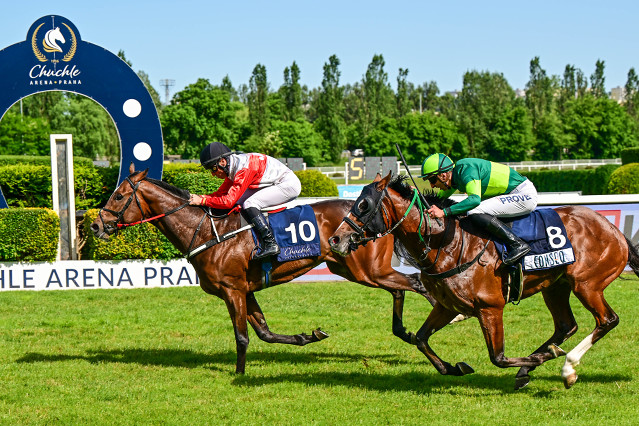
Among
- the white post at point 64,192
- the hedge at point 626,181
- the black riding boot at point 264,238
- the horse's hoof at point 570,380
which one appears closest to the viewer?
the horse's hoof at point 570,380

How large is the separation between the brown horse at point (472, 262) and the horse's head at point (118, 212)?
7.82ft

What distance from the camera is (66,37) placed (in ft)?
41.3

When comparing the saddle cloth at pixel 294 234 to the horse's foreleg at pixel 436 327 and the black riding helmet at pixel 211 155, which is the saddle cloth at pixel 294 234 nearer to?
the black riding helmet at pixel 211 155

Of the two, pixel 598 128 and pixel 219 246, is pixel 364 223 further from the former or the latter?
pixel 598 128

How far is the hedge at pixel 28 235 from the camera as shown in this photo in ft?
37.1

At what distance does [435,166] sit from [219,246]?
2.22m

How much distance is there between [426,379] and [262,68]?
2484 inches

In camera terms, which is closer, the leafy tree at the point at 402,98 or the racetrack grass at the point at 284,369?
the racetrack grass at the point at 284,369

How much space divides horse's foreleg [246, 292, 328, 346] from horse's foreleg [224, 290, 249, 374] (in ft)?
0.83

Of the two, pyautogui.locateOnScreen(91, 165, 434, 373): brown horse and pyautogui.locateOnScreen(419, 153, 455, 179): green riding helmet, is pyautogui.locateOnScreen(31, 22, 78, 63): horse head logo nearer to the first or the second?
pyautogui.locateOnScreen(91, 165, 434, 373): brown horse

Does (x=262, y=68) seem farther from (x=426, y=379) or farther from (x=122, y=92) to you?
(x=426, y=379)

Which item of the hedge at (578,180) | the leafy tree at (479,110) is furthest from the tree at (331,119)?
the hedge at (578,180)

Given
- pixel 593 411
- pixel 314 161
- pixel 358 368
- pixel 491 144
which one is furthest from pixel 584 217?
pixel 491 144

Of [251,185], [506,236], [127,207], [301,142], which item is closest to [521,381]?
[506,236]
